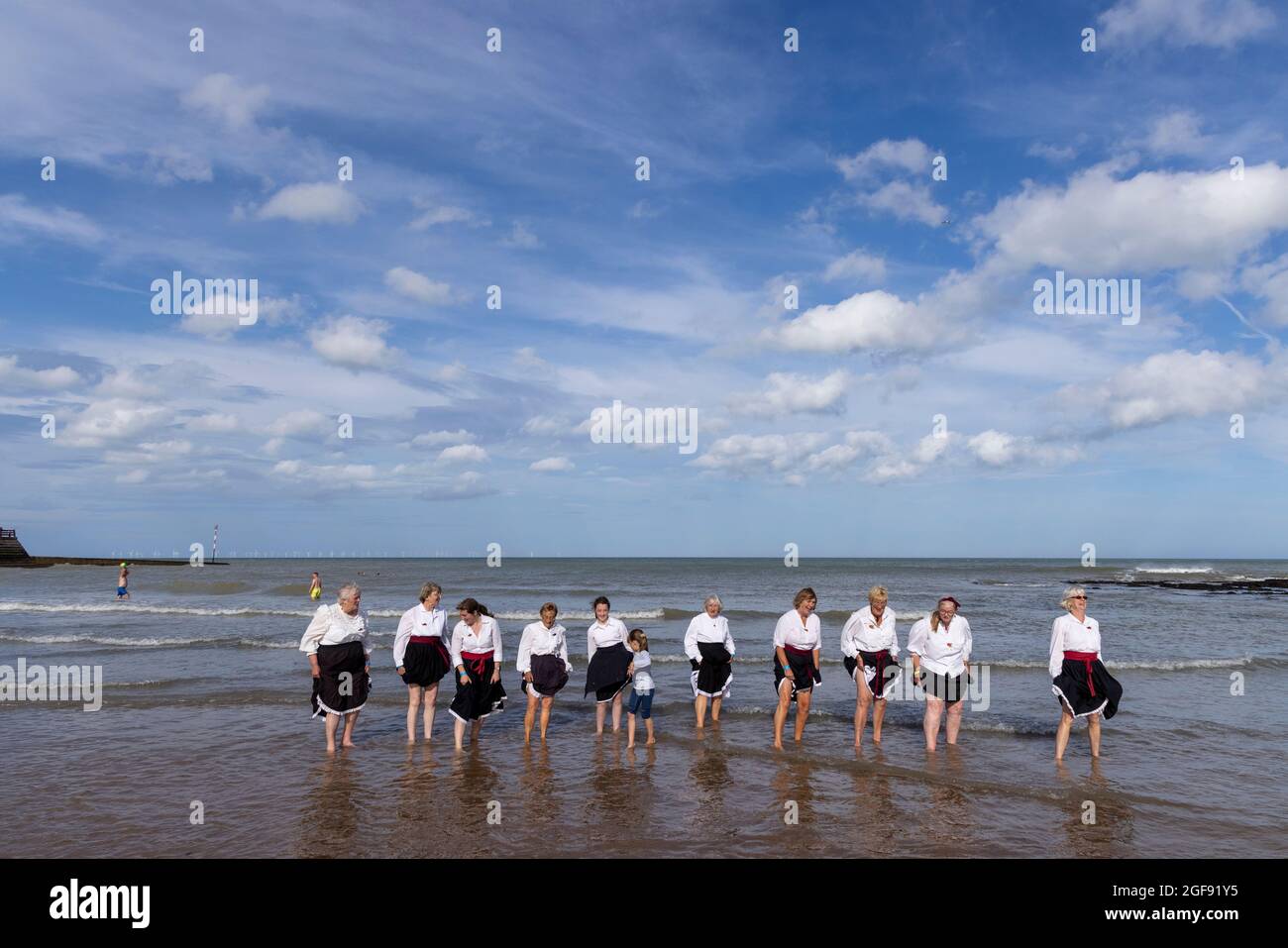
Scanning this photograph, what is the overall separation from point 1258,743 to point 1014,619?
786 inches

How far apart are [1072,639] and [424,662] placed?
8418 mm

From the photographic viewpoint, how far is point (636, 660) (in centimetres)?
1095

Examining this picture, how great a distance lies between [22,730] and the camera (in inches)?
456

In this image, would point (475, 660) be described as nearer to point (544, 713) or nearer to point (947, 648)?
point (544, 713)

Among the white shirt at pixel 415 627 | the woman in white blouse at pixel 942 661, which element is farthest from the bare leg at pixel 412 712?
the woman in white blouse at pixel 942 661

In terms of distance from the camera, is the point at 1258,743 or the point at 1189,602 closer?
the point at 1258,743

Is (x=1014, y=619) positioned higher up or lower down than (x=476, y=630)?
lower down

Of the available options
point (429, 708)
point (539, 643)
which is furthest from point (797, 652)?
point (429, 708)

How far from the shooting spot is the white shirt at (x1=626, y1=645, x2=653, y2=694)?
423 inches

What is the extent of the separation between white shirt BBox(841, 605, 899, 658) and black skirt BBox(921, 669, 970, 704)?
62 centimetres

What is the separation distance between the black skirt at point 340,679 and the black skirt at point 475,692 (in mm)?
1231
